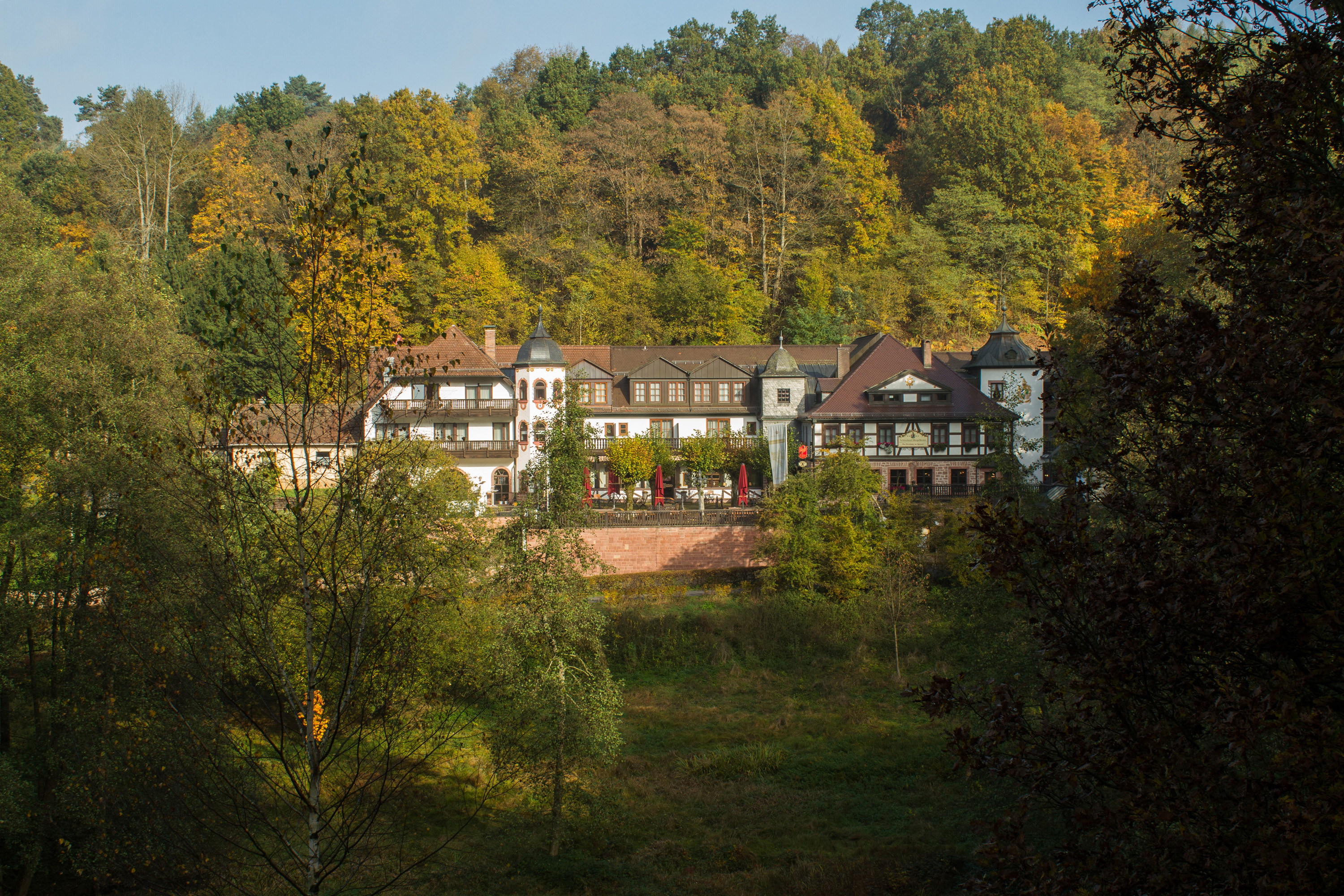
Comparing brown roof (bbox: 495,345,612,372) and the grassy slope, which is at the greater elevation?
brown roof (bbox: 495,345,612,372)

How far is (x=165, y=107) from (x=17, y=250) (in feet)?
118

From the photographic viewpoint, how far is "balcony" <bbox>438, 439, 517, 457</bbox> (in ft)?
133

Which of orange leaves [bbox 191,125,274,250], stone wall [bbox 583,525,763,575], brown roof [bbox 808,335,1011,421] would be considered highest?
orange leaves [bbox 191,125,274,250]

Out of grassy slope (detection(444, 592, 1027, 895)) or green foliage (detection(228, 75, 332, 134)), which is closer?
grassy slope (detection(444, 592, 1027, 895))

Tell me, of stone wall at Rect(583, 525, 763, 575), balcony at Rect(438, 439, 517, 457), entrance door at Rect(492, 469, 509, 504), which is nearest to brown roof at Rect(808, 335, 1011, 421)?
stone wall at Rect(583, 525, 763, 575)

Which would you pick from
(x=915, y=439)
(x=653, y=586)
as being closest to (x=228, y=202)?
(x=653, y=586)

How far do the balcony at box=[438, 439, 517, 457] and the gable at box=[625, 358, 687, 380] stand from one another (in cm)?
611

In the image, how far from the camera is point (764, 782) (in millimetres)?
20828

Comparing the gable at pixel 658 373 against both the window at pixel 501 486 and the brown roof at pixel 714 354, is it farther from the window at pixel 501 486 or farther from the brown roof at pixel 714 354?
the window at pixel 501 486

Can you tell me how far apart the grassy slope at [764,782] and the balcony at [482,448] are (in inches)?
494

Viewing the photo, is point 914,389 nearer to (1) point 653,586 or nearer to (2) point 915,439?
(2) point 915,439

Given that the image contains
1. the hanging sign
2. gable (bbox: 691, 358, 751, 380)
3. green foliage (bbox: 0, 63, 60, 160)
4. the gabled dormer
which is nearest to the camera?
the hanging sign

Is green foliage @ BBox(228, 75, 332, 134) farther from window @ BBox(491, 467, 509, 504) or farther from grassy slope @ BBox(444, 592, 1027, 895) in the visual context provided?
grassy slope @ BBox(444, 592, 1027, 895)

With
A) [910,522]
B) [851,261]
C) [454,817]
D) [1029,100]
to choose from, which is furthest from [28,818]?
[1029,100]
